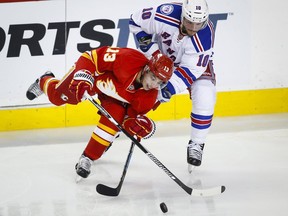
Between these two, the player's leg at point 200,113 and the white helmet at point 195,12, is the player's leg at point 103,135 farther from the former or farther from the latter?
the white helmet at point 195,12

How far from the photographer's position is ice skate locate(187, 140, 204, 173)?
407cm

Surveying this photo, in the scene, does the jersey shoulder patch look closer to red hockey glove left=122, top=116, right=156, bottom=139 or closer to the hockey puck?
red hockey glove left=122, top=116, right=156, bottom=139

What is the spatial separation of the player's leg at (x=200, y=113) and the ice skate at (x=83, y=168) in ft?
1.82

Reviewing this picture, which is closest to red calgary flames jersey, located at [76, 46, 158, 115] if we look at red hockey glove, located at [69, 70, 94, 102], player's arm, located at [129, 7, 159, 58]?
red hockey glove, located at [69, 70, 94, 102]

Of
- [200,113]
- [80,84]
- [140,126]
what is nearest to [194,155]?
[200,113]

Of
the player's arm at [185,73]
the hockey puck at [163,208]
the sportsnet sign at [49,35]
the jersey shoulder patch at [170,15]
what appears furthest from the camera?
the sportsnet sign at [49,35]

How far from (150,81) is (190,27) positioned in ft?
1.31

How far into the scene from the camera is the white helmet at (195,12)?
12.5 feet

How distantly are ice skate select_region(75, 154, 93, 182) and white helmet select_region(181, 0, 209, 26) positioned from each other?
3.01ft

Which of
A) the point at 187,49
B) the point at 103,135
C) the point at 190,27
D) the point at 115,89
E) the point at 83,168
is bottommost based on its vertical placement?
the point at 83,168

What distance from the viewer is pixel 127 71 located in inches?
150

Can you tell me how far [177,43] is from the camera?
407 centimetres

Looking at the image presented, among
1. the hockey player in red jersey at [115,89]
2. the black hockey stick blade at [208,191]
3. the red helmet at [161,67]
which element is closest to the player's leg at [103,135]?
the hockey player in red jersey at [115,89]

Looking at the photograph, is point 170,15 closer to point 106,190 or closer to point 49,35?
point 106,190
